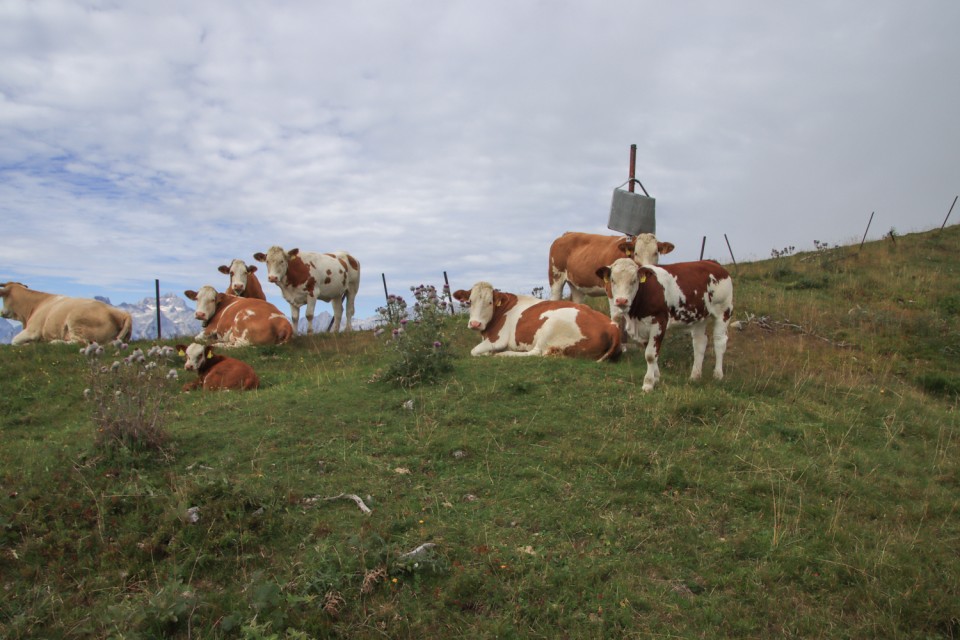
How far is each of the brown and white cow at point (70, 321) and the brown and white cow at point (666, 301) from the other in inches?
445

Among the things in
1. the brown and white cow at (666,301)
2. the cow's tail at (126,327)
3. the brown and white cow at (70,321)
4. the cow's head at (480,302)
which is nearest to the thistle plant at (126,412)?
the brown and white cow at (666,301)

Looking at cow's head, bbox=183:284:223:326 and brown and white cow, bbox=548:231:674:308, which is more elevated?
brown and white cow, bbox=548:231:674:308

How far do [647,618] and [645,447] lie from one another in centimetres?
248

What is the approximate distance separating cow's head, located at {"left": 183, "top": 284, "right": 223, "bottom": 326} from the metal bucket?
378 inches

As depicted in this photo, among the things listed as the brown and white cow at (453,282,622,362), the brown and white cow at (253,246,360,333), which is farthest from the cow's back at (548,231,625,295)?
the brown and white cow at (253,246,360,333)

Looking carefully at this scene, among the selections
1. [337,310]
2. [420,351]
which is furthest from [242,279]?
→ [420,351]

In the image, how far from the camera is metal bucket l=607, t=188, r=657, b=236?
1545 centimetres

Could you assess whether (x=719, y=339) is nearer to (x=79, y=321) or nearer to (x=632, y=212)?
(x=632, y=212)

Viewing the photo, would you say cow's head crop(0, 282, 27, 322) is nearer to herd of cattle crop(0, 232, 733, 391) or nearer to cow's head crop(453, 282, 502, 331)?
herd of cattle crop(0, 232, 733, 391)

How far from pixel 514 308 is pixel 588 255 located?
2890mm

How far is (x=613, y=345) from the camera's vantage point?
10.5m

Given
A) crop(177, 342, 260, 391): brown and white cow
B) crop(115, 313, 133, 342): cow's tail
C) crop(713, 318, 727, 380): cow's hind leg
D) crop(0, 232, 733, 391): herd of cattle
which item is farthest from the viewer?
crop(115, 313, 133, 342): cow's tail

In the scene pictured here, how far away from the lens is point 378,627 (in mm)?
3838

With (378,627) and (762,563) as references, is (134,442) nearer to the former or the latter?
(378,627)
